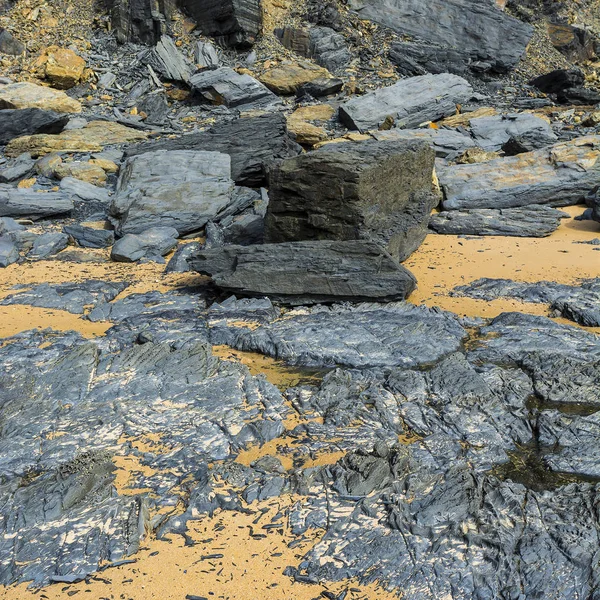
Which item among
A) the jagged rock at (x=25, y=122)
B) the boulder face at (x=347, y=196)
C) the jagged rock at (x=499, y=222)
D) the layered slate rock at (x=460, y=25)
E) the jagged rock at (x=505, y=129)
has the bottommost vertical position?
the jagged rock at (x=25, y=122)

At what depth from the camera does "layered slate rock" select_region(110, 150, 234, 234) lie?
353 inches

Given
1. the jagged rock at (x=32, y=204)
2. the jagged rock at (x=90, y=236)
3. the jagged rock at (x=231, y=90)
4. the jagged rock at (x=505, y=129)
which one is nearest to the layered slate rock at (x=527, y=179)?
the jagged rock at (x=505, y=129)

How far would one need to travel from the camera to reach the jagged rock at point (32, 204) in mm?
9547

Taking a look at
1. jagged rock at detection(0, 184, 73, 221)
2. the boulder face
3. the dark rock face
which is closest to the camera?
the boulder face

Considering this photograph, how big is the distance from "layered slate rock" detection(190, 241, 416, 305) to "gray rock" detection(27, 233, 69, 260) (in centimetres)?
→ 285

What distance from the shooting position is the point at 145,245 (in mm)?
8266

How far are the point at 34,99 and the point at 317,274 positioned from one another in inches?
430

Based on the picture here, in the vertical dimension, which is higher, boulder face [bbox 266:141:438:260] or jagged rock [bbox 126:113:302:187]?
boulder face [bbox 266:141:438:260]

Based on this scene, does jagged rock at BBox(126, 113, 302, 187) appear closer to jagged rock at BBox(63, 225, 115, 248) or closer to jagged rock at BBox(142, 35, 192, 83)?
jagged rock at BBox(63, 225, 115, 248)

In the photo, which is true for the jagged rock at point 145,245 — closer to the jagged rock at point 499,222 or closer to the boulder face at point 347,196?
the boulder face at point 347,196

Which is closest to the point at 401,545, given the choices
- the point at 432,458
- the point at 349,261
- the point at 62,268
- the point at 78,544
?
the point at 432,458

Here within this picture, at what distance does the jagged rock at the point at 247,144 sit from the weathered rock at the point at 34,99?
397 cm

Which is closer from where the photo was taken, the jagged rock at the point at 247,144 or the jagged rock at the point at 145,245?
the jagged rock at the point at 145,245

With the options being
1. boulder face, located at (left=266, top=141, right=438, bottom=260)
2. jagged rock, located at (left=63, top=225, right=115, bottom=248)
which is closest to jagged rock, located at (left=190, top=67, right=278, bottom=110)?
jagged rock, located at (left=63, top=225, right=115, bottom=248)
